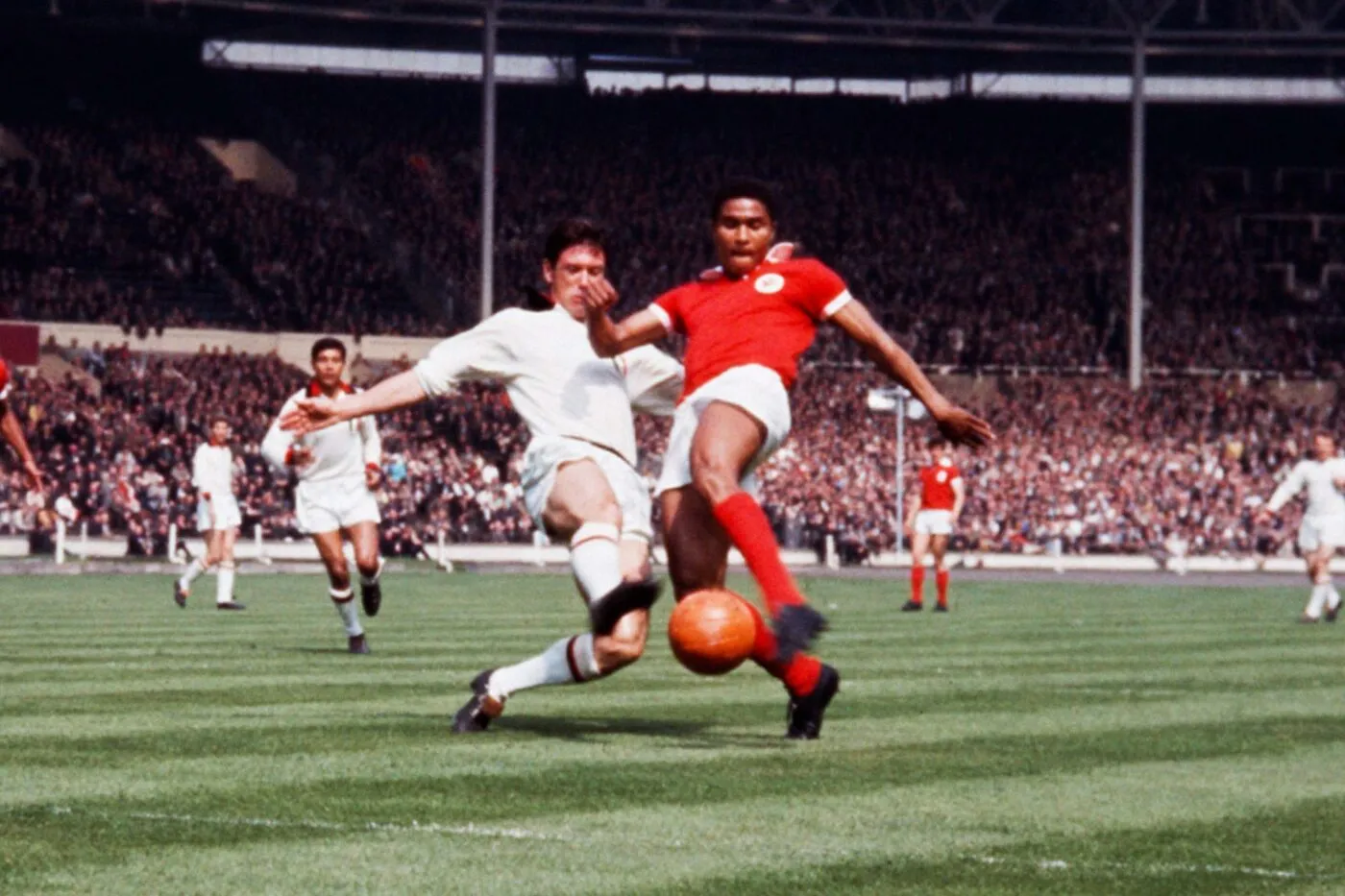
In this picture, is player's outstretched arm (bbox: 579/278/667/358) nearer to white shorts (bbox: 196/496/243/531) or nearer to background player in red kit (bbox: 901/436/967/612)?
white shorts (bbox: 196/496/243/531)

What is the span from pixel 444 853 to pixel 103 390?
138ft

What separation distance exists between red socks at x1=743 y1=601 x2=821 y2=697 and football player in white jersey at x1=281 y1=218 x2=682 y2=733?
68cm

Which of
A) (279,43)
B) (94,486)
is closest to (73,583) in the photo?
(94,486)

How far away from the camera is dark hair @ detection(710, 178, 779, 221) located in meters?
10.1

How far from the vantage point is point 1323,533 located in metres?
27.5

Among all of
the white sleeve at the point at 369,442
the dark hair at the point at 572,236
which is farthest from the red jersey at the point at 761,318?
the white sleeve at the point at 369,442

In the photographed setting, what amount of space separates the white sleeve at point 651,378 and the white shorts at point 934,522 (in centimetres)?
1900

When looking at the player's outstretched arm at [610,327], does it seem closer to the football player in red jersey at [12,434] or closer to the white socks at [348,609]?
the football player in red jersey at [12,434]

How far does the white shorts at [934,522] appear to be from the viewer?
29797mm

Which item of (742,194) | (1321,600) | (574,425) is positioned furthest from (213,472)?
(742,194)

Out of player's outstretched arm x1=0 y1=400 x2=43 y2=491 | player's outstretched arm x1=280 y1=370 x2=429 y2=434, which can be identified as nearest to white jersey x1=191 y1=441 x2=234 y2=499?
player's outstretched arm x1=0 y1=400 x2=43 y2=491

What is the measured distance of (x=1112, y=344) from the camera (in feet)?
198

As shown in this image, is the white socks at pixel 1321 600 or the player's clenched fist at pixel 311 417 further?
the white socks at pixel 1321 600

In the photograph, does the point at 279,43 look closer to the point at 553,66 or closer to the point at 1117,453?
the point at 553,66
